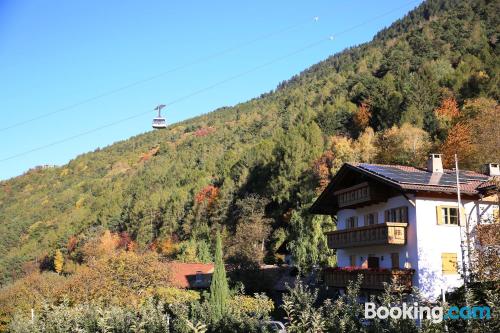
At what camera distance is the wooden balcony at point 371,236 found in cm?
2968

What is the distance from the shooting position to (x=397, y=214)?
3141 centimetres

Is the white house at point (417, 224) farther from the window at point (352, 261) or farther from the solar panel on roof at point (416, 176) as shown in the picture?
the window at point (352, 261)

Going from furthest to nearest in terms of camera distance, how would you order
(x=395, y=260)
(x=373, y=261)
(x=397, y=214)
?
(x=373, y=261), (x=397, y=214), (x=395, y=260)

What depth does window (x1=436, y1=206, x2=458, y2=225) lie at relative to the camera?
2986cm

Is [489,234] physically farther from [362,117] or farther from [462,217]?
[362,117]

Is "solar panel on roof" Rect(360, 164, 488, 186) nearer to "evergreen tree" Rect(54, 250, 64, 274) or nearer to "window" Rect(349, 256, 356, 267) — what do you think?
"window" Rect(349, 256, 356, 267)

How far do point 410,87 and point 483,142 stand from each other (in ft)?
90.8

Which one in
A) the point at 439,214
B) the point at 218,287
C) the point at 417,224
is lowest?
the point at 218,287

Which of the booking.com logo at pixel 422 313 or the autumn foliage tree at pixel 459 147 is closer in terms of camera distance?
the booking.com logo at pixel 422 313

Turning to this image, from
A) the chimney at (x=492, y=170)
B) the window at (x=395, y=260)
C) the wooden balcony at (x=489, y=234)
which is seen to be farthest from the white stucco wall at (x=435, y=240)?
the chimney at (x=492, y=170)

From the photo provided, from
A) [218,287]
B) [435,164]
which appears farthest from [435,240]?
[218,287]

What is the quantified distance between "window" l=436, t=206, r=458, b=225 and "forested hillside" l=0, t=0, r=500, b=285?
1909 cm

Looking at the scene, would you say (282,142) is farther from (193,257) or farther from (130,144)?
(130,144)

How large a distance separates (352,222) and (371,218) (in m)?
2.37
